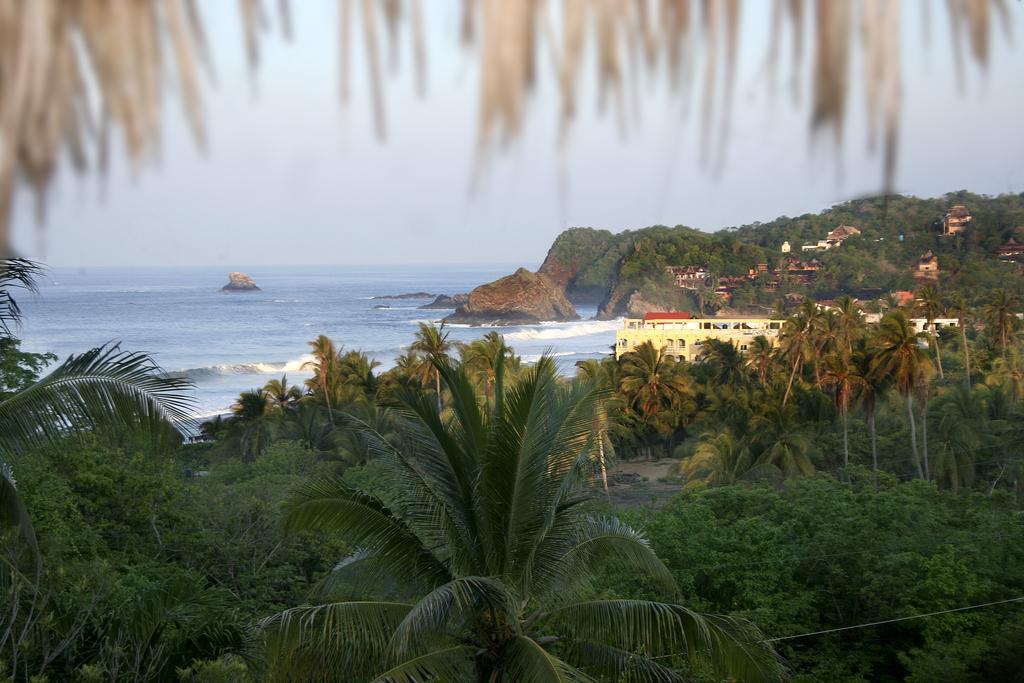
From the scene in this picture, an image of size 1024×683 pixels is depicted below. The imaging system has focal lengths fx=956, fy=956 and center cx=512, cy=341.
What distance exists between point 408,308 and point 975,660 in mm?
75842

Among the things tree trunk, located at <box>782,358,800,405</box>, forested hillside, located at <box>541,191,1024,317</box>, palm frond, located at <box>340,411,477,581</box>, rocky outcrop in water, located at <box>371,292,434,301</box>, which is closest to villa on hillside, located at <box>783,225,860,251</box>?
forested hillside, located at <box>541,191,1024,317</box>

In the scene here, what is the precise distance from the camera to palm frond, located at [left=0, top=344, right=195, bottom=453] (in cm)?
541

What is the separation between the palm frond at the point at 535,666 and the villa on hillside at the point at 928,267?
41130 millimetres

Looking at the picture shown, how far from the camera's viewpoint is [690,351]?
48.6m

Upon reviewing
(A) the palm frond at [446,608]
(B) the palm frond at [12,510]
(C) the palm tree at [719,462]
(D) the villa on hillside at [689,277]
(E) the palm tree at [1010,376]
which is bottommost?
(C) the palm tree at [719,462]

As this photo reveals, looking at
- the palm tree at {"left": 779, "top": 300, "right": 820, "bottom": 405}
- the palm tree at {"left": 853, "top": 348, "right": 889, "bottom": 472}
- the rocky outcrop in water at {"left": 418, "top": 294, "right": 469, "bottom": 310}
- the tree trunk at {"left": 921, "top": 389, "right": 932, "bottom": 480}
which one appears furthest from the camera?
the rocky outcrop in water at {"left": 418, "top": 294, "right": 469, "bottom": 310}

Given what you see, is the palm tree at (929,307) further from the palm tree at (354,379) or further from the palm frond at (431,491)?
the palm frond at (431,491)

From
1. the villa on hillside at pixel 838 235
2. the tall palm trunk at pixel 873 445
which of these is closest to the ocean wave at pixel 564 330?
the villa on hillside at pixel 838 235

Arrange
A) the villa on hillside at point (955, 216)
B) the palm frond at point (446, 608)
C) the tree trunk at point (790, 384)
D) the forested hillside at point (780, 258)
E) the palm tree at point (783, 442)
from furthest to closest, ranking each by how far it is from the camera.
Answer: the forested hillside at point (780, 258), the tree trunk at point (790, 384), the palm tree at point (783, 442), the villa on hillside at point (955, 216), the palm frond at point (446, 608)

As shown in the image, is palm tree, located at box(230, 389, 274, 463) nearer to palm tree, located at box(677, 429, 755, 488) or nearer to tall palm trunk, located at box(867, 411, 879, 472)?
palm tree, located at box(677, 429, 755, 488)

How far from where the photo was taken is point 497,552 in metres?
7.45

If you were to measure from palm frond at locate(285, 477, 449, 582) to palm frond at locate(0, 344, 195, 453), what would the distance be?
1.78 metres

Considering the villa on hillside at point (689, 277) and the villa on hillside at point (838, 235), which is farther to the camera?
the villa on hillside at point (689, 277)

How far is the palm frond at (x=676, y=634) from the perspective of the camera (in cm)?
698
